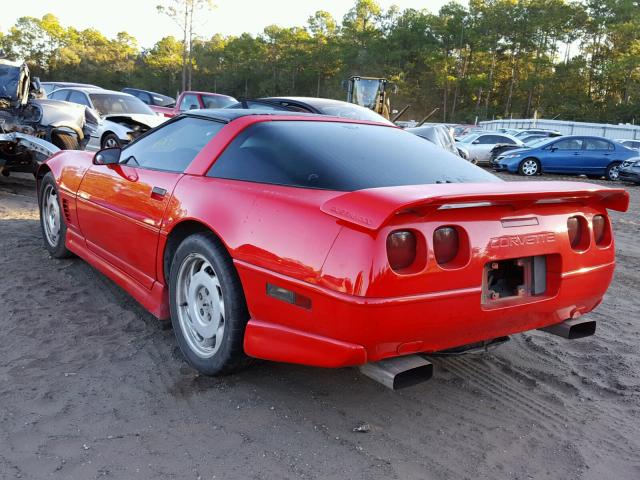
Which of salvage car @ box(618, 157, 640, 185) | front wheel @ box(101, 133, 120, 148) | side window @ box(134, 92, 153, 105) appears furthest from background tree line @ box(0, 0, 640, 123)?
front wheel @ box(101, 133, 120, 148)

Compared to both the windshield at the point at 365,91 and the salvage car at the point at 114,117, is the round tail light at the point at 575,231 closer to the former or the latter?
the salvage car at the point at 114,117

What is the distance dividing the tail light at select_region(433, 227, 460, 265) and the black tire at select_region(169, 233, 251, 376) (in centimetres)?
93

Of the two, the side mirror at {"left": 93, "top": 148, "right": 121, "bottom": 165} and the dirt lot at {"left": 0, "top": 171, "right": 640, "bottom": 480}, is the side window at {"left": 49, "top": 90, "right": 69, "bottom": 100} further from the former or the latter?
the dirt lot at {"left": 0, "top": 171, "right": 640, "bottom": 480}

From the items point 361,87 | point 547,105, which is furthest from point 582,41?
point 361,87

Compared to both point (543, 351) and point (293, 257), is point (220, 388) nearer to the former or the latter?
point (293, 257)

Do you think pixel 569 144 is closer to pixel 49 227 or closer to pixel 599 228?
pixel 599 228

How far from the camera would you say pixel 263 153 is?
279 centimetres

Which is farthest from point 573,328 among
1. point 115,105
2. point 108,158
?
point 115,105

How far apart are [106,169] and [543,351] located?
308cm

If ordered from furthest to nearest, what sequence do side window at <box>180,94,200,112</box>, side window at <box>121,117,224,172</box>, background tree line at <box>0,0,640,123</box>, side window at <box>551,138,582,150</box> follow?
background tree line at <box>0,0,640,123</box>, side window at <box>551,138,582,150</box>, side window at <box>180,94,200,112</box>, side window at <box>121,117,224,172</box>

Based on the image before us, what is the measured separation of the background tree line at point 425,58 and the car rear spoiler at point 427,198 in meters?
54.8

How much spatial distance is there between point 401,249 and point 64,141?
314 inches

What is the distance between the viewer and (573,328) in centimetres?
282

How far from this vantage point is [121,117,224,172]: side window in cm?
321
